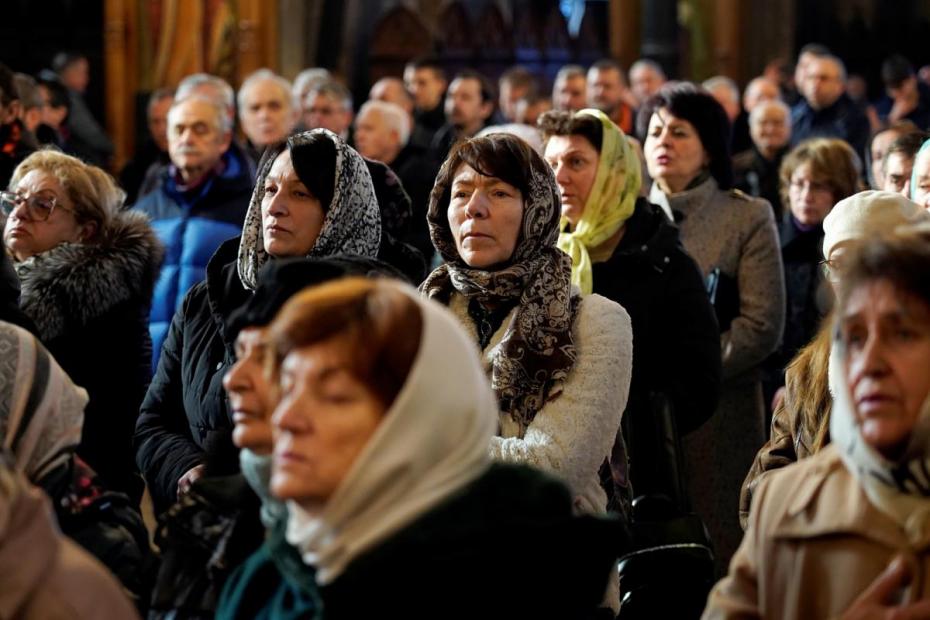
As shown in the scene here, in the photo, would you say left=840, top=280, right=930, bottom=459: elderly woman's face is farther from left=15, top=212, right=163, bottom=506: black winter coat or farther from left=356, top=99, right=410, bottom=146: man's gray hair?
left=356, top=99, right=410, bottom=146: man's gray hair

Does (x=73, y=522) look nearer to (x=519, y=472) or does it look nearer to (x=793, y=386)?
(x=519, y=472)

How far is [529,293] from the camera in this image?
4.25 metres

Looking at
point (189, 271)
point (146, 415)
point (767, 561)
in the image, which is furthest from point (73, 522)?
point (189, 271)

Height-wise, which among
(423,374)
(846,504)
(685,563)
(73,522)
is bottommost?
(685,563)

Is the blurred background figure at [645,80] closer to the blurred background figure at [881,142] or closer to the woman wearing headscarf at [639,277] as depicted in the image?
the blurred background figure at [881,142]

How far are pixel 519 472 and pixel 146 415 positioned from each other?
1.93 meters

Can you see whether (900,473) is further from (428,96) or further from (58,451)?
(428,96)

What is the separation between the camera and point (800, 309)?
268 inches

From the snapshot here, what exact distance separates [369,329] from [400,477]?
0.24m

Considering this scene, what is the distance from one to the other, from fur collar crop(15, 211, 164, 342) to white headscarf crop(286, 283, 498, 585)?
2308 mm

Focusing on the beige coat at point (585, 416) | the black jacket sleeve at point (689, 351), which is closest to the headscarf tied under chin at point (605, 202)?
the black jacket sleeve at point (689, 351)

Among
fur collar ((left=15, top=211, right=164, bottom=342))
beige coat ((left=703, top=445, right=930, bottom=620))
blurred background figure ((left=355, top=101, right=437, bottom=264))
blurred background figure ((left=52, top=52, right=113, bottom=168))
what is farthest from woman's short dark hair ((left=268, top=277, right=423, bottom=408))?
blurred background figure ((left=52, top=52, right=113, bottom=168))

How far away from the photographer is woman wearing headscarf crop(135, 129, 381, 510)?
4.46m

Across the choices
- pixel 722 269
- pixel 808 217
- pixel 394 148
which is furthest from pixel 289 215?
pixel 394 148
